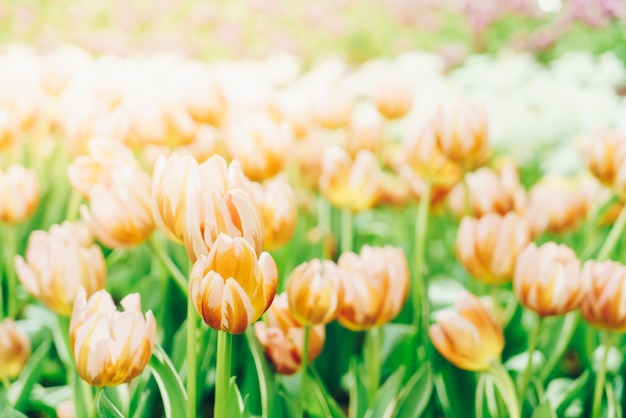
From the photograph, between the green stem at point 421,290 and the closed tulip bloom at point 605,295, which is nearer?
the closed tulip bloom at point 605,295

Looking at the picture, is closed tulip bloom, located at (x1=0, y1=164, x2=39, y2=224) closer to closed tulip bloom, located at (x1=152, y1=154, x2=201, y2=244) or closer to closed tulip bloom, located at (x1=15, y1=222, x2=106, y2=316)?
closed tulip bloom, located at (x1=15, y1=222, x2=106, y2=316)

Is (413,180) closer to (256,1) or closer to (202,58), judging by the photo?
(202,58)

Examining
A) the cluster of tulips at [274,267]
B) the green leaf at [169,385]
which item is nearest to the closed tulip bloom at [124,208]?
the cluster of tulips at [274,267]

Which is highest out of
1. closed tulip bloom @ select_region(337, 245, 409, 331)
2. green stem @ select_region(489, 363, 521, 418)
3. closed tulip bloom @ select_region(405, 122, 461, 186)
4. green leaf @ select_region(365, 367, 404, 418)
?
closed tulip bloom @ select_region(405, 122, 461, 186)

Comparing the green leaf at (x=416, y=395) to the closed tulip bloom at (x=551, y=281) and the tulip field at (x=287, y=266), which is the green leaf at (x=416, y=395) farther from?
the closed tulip bloom at (x=551, y=281)

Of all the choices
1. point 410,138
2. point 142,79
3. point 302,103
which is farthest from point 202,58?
point 410,138

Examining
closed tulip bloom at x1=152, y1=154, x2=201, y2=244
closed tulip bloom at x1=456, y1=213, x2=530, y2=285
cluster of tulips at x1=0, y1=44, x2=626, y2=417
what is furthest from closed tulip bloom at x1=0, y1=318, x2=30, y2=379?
closed tulip bloom at x1=456, y1=213, x2=530, y2=285

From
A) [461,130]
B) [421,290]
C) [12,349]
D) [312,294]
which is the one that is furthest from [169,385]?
[461,130]
